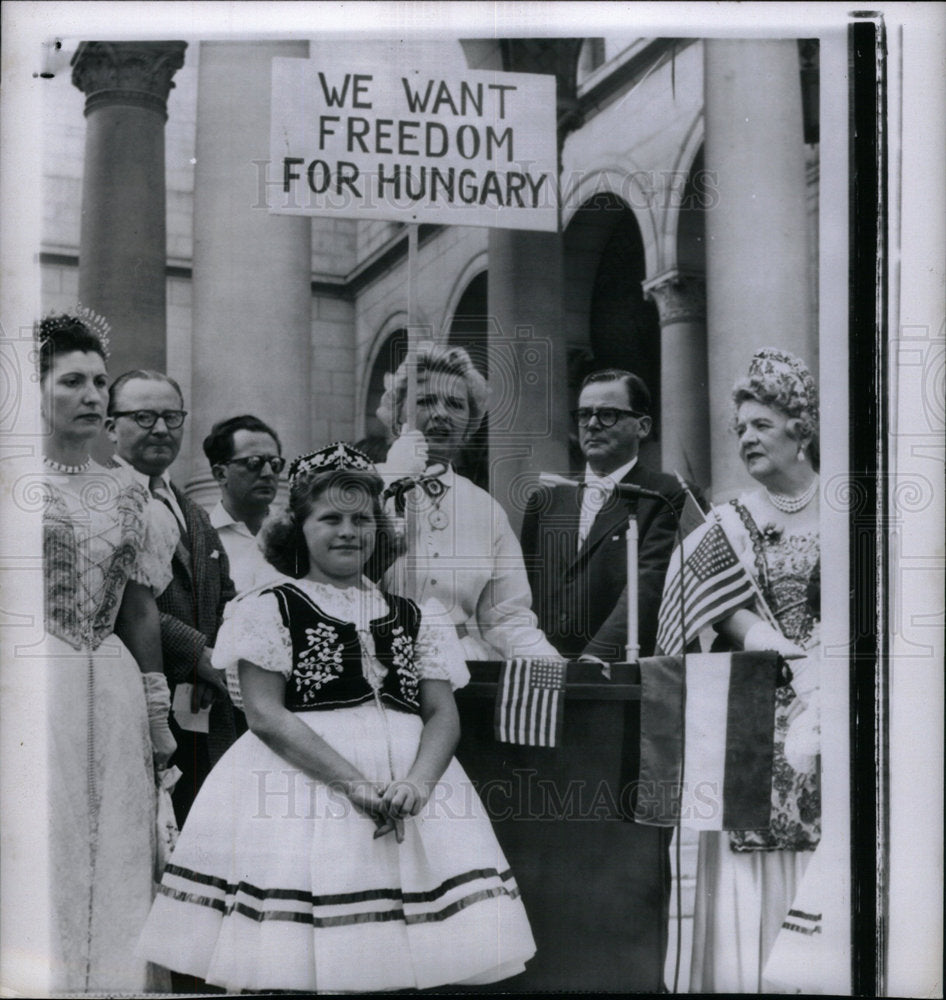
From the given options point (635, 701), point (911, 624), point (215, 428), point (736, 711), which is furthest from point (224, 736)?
point (911, 624)

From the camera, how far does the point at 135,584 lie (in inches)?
224

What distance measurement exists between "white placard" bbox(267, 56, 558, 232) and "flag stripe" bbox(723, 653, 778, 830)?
1740mm

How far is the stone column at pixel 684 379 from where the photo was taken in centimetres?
578

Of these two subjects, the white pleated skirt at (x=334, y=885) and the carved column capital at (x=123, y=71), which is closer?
the white pleated skirt at (x=334, y=885)

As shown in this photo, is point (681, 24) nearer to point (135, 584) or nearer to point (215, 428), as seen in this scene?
point (215, 428)

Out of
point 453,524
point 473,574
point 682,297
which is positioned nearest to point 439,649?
point 473,574

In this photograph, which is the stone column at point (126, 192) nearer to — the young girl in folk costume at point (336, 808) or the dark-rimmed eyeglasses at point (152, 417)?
the dark-rimmed eyeglasses at point (152, 417)

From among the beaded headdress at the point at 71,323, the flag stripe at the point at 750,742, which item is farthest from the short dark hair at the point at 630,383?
the beaded headdress at the point at 71,323

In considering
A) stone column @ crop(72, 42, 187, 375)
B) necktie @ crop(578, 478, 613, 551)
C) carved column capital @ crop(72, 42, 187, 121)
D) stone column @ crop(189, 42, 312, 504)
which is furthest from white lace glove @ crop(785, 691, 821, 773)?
carved column capital @ crop(72, 42, 187, 121)

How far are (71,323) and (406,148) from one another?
4.38 ft

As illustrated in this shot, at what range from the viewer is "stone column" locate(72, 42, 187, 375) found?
5.71 metres

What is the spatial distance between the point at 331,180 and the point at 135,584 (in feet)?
5.21

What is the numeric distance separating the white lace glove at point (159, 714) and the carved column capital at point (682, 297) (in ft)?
7.18

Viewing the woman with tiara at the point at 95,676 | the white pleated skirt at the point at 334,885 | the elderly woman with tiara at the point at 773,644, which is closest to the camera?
the white pleated skirt at the point at 334,885
